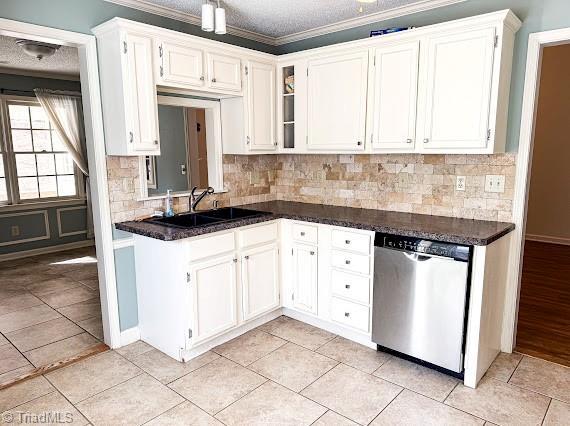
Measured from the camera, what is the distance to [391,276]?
263 cm

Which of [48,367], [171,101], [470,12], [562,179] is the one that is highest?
[470,12]

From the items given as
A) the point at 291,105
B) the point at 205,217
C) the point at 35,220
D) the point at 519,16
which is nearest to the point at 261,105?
the point at 291,105

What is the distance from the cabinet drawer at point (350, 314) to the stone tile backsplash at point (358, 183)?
91 centimetres

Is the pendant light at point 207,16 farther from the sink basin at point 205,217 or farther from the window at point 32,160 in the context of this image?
the window at point 32,160

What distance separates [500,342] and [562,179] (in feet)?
12.9

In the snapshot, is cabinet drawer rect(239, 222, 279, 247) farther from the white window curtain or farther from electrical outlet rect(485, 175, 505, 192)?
the white window curtain

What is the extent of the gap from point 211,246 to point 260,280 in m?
0.61

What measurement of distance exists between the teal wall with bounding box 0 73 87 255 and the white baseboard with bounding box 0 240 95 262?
0.04 m

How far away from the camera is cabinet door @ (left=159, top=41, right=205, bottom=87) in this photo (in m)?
2.72

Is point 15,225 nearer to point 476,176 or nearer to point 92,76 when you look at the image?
point 92,76

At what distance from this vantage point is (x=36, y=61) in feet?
15.4

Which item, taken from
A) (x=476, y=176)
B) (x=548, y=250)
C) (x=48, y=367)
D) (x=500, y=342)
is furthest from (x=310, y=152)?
(x=548, y=250)

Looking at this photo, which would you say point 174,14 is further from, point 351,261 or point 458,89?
point 351,261

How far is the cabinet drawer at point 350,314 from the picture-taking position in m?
2.87
